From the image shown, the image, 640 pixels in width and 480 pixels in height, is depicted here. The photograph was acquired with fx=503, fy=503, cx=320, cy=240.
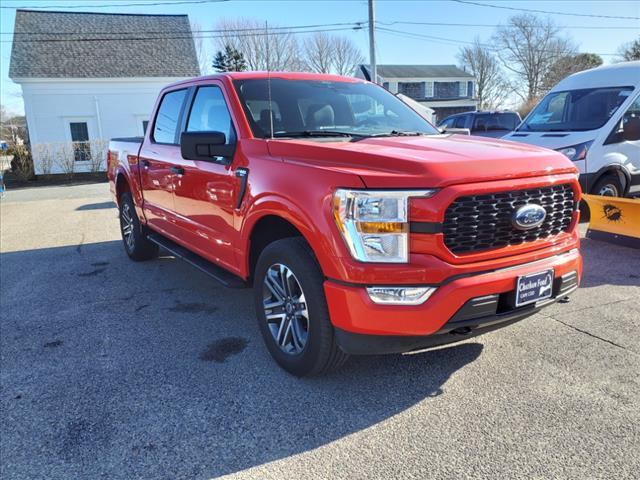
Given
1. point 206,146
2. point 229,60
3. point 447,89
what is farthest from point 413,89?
point 206,146

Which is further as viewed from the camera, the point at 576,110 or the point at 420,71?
the point at 420,71

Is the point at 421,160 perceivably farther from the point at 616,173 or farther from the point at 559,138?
the point at 616,173

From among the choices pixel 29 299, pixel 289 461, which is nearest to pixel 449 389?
pixel 289 461

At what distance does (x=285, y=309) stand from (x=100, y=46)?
1023 inches

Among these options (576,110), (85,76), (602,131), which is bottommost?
(602,131)

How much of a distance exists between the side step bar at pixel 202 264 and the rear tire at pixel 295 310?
42cm

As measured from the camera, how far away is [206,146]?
12.1 feet

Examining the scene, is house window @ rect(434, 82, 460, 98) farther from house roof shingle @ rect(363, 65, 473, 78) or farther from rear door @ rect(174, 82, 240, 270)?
rear door @ rect(174, 82, 240, 270)

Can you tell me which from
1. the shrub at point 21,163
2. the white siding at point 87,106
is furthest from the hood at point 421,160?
the shrub at point 21,163

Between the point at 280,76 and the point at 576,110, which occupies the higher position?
the point at 280,76

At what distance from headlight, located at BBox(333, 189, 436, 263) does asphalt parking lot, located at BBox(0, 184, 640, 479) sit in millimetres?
997

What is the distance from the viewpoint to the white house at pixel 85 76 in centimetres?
2223

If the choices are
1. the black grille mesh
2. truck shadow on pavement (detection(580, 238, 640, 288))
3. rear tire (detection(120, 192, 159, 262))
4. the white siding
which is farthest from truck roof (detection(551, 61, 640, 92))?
the white siding

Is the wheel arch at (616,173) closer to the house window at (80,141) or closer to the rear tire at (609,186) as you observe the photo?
the rear tire at (609,186)
